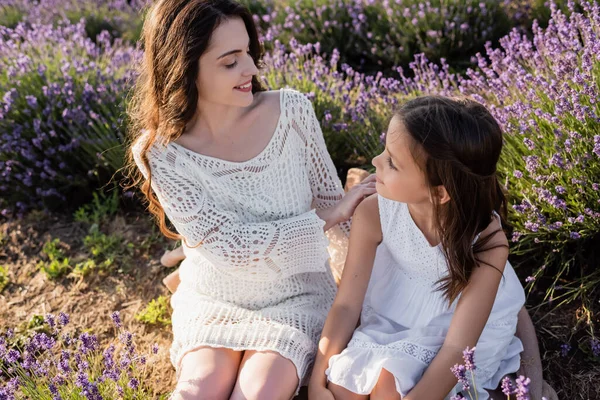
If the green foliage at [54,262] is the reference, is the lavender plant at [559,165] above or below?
above

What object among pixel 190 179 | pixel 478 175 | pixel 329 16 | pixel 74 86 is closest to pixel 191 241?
pixel 190 179

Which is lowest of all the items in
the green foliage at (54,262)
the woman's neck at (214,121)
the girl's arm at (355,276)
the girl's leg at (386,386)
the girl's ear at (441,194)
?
the green foliage at (54,262)

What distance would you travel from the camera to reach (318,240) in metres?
2.49

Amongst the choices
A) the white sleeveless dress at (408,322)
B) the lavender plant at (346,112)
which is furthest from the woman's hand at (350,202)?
the lavender plant at (346,112)

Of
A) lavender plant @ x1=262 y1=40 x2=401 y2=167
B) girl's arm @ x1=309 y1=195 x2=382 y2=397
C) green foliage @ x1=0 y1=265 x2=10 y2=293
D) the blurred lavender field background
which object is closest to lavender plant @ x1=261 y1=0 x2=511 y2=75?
the blurred lavender field background

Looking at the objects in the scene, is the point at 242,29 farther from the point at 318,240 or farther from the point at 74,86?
the point at 74,86

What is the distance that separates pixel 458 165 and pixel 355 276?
55cm

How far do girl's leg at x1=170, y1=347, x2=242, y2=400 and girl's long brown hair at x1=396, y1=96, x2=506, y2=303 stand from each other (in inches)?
28.5

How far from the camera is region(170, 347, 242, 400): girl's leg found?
2230 mm

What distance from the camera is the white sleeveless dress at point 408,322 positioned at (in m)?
2.12

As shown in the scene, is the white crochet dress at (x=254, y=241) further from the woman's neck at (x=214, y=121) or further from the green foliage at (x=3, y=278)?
the green foliage at (x=3, y=278)

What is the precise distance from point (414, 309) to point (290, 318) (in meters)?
0.43

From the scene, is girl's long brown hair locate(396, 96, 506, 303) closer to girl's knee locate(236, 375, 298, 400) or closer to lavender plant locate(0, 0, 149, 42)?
girl's knee locate(236, 375, 298, 400)

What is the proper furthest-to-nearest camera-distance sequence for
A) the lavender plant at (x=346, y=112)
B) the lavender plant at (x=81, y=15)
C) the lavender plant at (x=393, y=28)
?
the lavender plant at (x=81, y=15) → the lavender plant at (x=393, y=28) → the lavender plant at (x=346, y=112)
